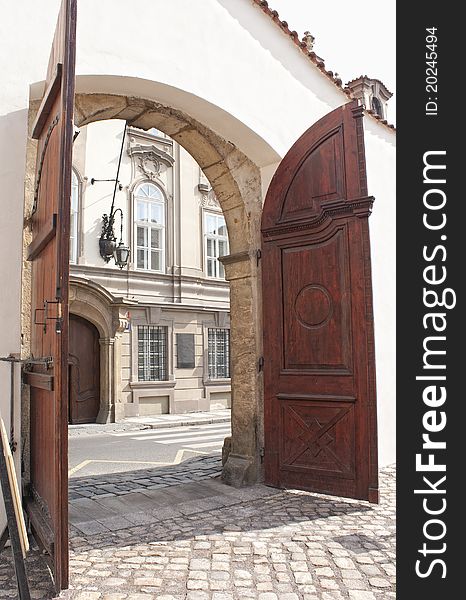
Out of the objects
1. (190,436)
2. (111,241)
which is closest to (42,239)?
(190,436)

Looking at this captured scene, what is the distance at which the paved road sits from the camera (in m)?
7.40

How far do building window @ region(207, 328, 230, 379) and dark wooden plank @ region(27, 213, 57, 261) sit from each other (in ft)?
40.7

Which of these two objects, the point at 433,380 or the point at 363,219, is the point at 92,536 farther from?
the point at 363,219

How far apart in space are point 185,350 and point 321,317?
10.9 metres

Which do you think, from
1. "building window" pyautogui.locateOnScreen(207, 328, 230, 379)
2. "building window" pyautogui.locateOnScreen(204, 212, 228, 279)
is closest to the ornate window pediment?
"building window" pyautogui.locateOnScreen(204, 212, 228, 279)

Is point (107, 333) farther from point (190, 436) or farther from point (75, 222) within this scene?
point (190, 436)

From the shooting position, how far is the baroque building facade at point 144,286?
1376 centimetres

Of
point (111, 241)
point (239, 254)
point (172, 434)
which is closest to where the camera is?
point (239, 254)

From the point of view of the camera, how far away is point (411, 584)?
9.35 ft

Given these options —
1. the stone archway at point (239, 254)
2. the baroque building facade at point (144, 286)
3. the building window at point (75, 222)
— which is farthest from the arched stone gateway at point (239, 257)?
the building window at point (75, 222)

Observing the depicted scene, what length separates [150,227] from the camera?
15219mm

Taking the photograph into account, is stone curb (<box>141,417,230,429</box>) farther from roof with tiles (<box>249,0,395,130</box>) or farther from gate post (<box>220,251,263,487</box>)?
roof with tiles (<box>249,0,395,130</box>)

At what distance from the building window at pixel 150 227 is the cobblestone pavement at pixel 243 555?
431 inches

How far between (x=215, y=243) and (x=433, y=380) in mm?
13588
